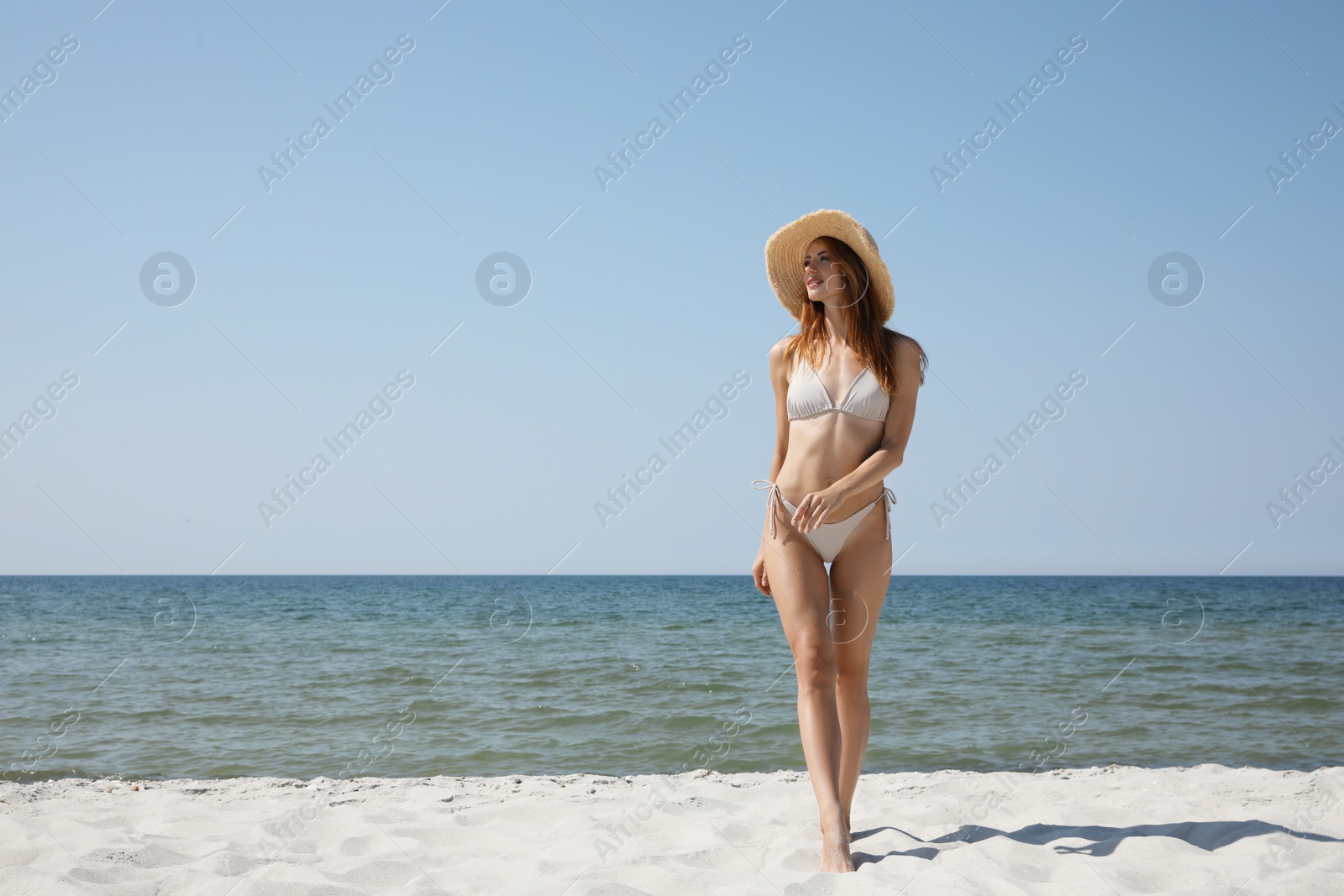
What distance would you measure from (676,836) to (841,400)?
1749 mm

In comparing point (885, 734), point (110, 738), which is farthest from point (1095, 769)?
point (110, 738)

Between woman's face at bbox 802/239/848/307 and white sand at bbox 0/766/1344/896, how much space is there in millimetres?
1965

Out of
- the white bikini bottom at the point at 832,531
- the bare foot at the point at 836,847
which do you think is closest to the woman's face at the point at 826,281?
the white bikini bottom at the point at 832,531

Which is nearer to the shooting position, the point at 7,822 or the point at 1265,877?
the point at 1265,877

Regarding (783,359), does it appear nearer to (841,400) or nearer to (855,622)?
(841,400)

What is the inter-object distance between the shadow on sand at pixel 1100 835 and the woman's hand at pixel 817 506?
1.14 m

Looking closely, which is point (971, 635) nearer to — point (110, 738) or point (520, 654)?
point (520, 654)

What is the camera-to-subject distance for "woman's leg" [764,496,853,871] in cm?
274

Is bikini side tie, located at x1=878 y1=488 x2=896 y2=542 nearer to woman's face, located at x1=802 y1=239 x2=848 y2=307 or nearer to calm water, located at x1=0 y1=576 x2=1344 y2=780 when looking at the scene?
woman's face, located at x1=802 y1=239 x2=848 y2=307

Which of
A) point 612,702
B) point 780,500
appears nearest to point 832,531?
point 780,500

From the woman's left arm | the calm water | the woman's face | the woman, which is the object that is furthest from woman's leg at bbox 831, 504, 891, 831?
the calm water

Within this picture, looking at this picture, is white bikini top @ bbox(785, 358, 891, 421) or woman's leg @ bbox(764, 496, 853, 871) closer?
woman's leg @ bbox(764, 496, 853, 871)

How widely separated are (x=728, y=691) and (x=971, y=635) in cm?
939

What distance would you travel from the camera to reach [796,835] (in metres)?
3.14
